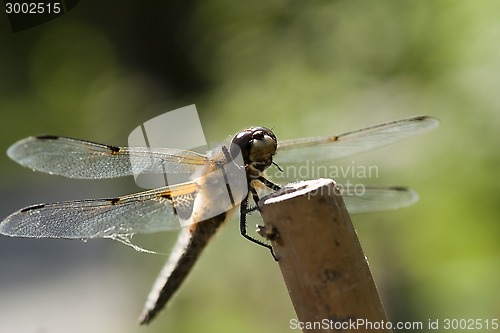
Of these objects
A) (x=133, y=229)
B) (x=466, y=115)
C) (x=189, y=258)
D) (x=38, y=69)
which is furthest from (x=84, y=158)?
(x=38, y=69)

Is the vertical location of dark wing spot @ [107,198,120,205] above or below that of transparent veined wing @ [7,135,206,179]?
below

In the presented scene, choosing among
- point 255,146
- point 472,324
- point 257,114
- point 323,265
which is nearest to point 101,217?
point 255,146

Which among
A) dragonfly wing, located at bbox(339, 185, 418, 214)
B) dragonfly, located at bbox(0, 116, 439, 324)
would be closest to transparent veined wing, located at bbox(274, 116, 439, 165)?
dragonfly, located at bbox(0, 116, 439, 324)

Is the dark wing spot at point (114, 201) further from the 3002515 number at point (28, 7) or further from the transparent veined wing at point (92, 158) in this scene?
the 3002515 number at point (28, 7)

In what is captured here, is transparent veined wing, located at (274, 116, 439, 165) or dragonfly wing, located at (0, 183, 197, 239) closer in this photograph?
dragonfly wing, located at (0, 183, 197, 239)

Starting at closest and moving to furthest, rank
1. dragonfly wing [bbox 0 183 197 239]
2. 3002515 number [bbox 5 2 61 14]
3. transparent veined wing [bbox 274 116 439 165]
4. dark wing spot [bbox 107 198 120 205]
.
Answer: dragonfly wing [bbox 0 183 197 239] < dark wing spot [bbox 107 198 120 205] < transparent veined wing [bbox 274 116 439 165] < 3002515 number [bbox 5 2 61 14]

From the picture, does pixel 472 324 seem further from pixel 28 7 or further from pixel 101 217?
pixel 28 7

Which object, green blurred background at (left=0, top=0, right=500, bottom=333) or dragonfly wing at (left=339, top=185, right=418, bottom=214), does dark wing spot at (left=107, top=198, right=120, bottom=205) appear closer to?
dragonfly wing at (left=339, top=185, right=418, bottom=214)
